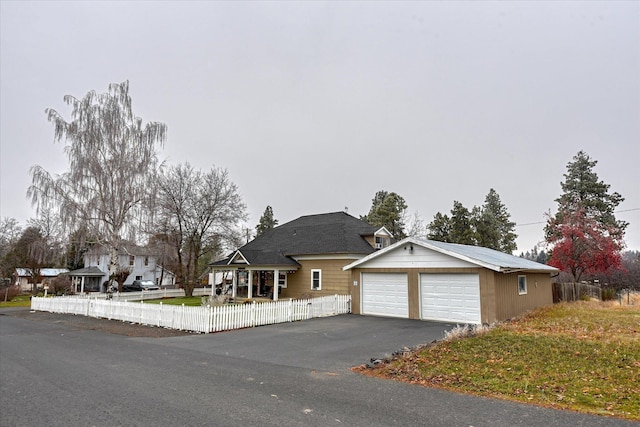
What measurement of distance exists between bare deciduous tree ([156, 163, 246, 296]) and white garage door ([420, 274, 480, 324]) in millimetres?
20596

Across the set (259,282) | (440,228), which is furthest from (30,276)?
(440,228)

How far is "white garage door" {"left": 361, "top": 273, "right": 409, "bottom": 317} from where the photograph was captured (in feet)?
55.8

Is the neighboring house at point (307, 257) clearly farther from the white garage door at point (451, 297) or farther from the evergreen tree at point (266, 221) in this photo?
the evergreen tree at point (266, 221)

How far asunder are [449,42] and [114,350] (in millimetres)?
16666

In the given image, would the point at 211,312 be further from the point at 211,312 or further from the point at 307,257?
the point at 307,257

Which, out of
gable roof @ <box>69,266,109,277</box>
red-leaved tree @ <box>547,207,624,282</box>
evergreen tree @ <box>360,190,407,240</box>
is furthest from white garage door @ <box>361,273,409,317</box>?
gable roof @ <box>69,266,109,277</box>

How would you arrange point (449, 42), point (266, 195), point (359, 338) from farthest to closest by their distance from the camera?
point (266, 195), point (449, 42), point (359, 338)

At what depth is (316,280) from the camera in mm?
24062

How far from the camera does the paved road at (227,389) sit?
4.86 metres

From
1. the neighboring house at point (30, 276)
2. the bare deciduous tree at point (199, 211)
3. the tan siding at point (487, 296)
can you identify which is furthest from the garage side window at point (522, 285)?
the neighboring house at point (30, 276)

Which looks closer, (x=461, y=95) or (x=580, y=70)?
(x=580, y=70)

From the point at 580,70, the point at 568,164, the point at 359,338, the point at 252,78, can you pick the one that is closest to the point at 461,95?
the point at 580,70

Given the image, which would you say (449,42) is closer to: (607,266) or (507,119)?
(507,119)

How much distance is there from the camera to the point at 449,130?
20219mm
